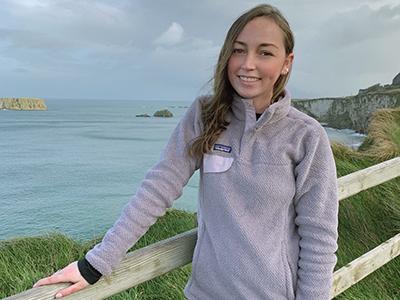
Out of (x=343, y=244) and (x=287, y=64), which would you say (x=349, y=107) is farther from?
(x=287, y=64)

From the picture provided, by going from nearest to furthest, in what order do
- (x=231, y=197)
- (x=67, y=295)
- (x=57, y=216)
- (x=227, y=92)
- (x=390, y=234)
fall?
(x=67, y=295) < (x=231, y=197) < (x=227, y=92) < (x=390, y=234) < (x=57, y=216)

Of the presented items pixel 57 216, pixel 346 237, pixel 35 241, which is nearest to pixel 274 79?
pixel 346 237

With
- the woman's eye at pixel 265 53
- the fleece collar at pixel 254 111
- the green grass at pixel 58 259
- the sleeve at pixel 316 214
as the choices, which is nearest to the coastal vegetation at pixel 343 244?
the green grass at pixel 58 259

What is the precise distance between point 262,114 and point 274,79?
132mm

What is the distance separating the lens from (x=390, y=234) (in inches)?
163

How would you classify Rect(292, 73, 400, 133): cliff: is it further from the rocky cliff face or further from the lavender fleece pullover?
the lavender fleece pullover

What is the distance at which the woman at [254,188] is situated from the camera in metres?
1.39

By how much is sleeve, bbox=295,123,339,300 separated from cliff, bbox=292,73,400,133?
17.0m

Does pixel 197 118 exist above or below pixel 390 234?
above

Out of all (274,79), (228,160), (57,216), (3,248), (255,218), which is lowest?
(57,216)

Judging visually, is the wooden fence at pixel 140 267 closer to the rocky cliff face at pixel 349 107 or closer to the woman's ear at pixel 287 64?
the woman's ear at pixel 287 64

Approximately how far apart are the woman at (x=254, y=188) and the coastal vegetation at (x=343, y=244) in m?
1.61

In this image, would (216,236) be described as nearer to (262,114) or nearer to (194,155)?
(194,155)

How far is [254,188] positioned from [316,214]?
195 millimetres
